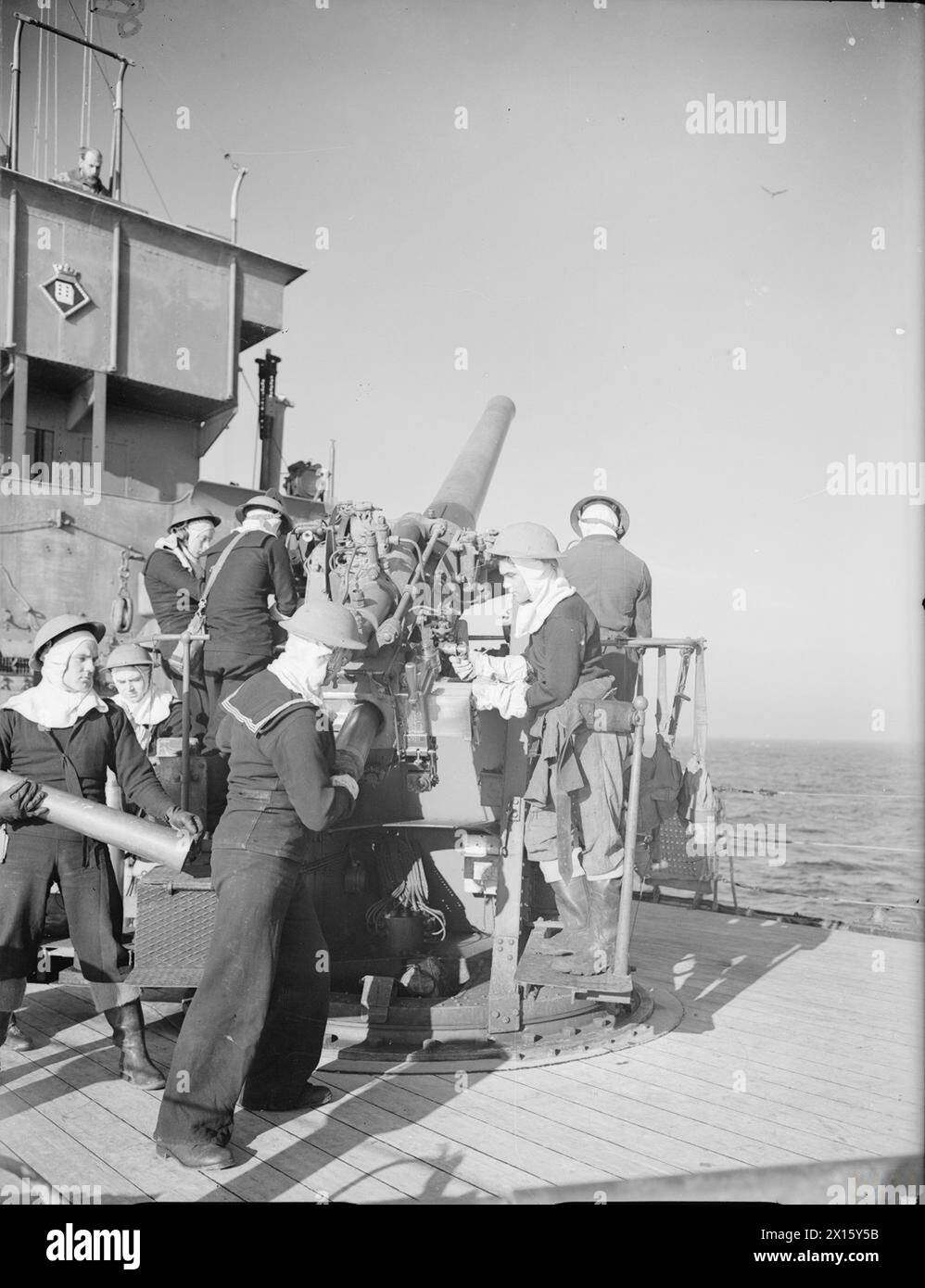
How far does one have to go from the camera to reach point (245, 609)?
207 inches

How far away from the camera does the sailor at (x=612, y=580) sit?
5.66 m

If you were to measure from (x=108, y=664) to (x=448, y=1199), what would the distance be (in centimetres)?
347

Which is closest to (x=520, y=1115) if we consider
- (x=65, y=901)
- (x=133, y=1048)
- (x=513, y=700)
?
(x=133, y=1048)

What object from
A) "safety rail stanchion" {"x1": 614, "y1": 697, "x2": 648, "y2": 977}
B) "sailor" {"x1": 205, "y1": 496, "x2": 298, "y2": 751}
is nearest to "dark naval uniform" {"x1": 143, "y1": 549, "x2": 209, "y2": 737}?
"sailor" {"x1": 205, "y1": 496, "x2": 298, "y2": 751}

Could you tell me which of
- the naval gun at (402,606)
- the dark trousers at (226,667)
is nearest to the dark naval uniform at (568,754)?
the naval gun at (402,606)

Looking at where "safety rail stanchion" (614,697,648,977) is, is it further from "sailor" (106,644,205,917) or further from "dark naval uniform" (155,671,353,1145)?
"sailor" (106,644,205,917)

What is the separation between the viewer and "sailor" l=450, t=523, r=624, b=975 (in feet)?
15.7

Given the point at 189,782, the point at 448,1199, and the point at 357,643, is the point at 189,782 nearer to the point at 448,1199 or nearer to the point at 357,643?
the point at 357,643

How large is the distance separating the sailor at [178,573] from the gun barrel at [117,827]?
196 cm

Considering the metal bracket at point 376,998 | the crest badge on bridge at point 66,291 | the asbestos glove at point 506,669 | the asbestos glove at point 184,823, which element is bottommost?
the metal bracket at point 376,998

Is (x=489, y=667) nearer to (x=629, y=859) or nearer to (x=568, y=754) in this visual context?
(x=568, y=754)

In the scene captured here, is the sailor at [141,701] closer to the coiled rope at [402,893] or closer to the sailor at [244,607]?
the sailor at [244,607]
